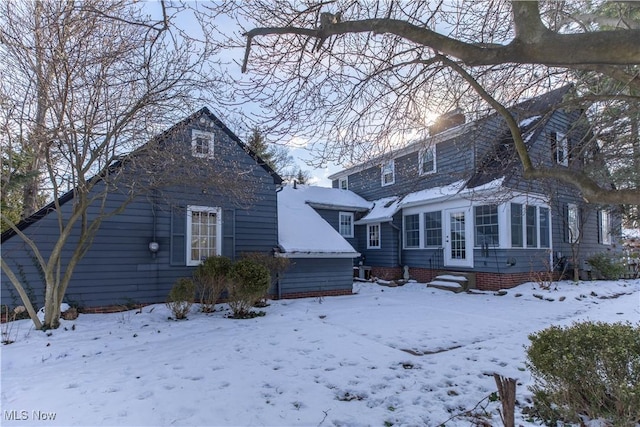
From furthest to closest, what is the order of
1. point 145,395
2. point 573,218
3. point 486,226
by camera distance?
point 573,218, point 486,226, point 145,395

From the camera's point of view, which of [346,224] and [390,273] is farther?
[346,224]

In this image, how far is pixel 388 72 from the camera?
461cm

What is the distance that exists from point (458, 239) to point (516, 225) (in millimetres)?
1888

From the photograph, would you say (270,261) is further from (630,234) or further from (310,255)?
(630,234)

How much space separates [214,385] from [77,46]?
503 cm

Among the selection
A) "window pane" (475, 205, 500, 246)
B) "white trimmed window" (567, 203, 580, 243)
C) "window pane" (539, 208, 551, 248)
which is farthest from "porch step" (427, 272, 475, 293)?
"white trimmed window" (567, 203, 580, 243)

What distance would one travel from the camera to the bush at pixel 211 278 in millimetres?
7949

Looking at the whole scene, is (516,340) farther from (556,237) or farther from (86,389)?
(556,237)

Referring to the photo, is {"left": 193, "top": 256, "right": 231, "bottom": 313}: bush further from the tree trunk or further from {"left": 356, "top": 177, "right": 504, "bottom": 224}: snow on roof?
{"left": 356, "top": 177, "right": 504, "bottom": 224}: snow on roof

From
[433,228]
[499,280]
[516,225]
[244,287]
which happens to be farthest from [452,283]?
[244,287]

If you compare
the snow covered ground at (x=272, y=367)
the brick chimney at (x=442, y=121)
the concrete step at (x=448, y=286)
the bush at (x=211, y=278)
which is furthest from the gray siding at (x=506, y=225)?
the bush at (x=211, y=278)

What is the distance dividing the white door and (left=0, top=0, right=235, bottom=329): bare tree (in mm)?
9526

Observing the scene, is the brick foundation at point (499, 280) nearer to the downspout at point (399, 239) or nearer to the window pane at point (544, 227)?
the window pane at point (544, 227)

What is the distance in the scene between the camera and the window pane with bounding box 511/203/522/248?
11433mm
